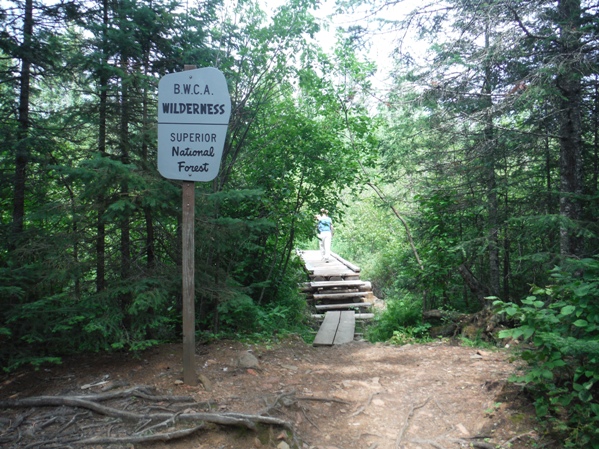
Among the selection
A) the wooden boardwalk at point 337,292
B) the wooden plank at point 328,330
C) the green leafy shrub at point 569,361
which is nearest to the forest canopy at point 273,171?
the green leafy shrub at point 569,361

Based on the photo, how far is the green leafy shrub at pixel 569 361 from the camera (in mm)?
2969

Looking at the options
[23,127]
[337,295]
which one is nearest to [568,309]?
[23,127]

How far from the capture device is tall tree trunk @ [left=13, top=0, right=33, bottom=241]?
468cm

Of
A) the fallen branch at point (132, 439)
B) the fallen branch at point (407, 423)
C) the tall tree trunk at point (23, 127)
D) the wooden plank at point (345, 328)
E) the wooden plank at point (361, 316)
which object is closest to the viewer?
the fallen branch at point (132, 439)

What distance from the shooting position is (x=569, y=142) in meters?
6.15

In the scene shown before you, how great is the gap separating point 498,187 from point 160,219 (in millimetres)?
5523

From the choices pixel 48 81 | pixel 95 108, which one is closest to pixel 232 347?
pixel 95 108

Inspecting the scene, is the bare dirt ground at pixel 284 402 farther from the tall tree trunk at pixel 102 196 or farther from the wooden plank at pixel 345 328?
the wooden plank at pixel 345 328

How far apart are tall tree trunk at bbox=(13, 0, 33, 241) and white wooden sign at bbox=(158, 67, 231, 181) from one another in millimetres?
1891

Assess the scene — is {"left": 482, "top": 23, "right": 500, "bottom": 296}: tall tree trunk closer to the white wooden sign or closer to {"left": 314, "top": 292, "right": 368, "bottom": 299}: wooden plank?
{"left": 314, "top": 292, "right": 368, "bottom": 299}: wooden plank

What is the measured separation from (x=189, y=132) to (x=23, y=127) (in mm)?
2380

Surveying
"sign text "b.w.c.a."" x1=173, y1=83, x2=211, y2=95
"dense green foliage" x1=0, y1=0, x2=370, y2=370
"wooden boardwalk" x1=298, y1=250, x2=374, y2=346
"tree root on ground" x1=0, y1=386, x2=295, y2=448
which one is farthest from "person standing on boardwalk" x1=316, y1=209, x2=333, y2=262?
"tree root on ground" x1=0, y1=386, x2=295, y2=448

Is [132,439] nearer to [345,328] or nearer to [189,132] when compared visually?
[189,132]

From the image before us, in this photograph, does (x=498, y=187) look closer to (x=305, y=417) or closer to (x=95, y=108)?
(x=305, y=417)
